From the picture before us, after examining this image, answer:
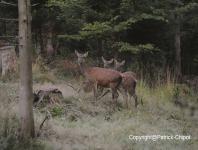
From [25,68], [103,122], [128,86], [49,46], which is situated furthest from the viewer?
[49,46]

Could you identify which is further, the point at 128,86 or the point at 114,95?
the point at 128,86

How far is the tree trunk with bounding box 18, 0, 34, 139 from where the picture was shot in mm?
10422

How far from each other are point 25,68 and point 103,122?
352 centimetres

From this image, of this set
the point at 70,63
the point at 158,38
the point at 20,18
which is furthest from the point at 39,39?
the point at 20,18

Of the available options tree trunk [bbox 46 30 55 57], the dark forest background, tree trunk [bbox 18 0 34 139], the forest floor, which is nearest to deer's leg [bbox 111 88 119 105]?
the forest floor

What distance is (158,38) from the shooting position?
72.1 ft

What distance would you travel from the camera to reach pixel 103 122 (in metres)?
13.3

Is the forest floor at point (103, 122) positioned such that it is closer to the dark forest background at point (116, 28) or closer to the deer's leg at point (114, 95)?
the deer's leg at point (114, 95)

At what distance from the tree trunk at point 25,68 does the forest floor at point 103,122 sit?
39cm

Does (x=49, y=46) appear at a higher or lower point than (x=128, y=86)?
higher

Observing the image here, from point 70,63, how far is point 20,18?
411 inches

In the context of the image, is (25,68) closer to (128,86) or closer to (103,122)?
(103,122)

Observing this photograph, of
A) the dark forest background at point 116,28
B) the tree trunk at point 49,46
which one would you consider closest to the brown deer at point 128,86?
the dark forest background at point 116,28

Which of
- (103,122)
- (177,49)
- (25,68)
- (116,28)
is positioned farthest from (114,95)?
(177,49)
